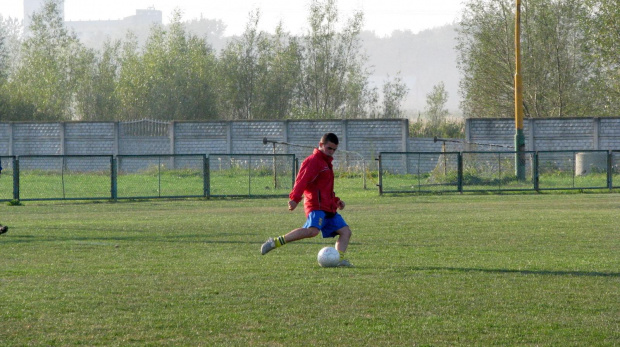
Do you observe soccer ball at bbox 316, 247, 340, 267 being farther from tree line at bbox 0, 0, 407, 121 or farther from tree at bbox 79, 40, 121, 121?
tree at bbox 79, 40, 121, 121

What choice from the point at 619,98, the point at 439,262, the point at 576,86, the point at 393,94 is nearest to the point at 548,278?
the point at 439,262

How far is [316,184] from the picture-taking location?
10.9 meters

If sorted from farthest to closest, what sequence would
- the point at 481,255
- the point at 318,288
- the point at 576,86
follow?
the point at 576,86 → the point at 481,255 → the point at 318,288

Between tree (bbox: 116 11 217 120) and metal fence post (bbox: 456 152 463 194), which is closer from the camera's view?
metal fence post (bbox: 456 152 463 194)

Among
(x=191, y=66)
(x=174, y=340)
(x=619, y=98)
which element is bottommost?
(x=174, y=340)

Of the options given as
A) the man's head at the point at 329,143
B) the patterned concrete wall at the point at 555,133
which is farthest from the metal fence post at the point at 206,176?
the man's head at the point at 329,143

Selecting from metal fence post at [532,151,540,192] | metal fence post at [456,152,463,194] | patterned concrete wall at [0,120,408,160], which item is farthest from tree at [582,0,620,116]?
metal fence post at [456,152,463,194]

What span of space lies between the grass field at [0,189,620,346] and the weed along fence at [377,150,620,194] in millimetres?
11031

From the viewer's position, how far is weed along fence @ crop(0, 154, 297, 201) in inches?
1078

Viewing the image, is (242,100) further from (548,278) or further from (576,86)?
(548,278)

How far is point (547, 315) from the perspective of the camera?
7.59m

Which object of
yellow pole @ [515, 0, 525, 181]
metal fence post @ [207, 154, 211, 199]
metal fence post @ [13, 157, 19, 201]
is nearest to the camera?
metal fence post @ [13, 157, 19, 201]

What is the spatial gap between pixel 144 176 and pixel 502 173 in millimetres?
11769

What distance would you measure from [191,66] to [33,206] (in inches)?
1468
